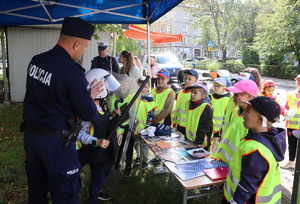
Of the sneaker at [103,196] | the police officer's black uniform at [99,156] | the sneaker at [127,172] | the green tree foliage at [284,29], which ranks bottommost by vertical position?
the sneaker at [103,196]

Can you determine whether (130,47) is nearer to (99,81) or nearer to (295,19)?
(295,19)

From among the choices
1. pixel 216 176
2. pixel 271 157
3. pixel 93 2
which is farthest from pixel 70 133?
pixel 93 2

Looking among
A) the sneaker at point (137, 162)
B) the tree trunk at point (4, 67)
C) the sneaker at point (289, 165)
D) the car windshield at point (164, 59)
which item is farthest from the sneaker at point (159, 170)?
the car windshield at point (164, 59)

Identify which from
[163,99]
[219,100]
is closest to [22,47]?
[163,99]

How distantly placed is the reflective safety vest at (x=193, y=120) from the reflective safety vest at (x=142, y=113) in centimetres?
65

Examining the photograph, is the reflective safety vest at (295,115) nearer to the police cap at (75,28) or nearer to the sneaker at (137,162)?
the sneaker at (137,162)

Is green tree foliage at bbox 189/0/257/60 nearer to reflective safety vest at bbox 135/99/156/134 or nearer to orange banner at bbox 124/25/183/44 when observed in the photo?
orange banner at bbox 124/25/183/44

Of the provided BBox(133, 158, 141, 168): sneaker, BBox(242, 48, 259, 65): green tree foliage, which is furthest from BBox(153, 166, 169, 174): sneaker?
BBox(242, 48, 259, 65): green tree foliage

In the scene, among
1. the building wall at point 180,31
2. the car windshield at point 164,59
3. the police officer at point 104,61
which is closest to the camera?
the police officer at point 104,61

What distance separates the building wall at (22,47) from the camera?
9227 millimetres

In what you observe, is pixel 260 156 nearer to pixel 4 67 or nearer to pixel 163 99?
pixel 163 99

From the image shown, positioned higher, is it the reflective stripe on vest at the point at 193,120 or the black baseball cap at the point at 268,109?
the black baseball cap at the point at 268,109

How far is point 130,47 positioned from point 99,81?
83.4ft

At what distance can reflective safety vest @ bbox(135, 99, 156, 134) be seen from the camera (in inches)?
155
